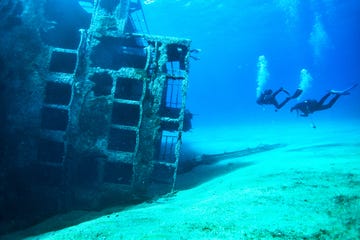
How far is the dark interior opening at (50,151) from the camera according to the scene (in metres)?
8.49

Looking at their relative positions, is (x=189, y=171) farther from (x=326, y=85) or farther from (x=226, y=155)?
(x=326, y=85)

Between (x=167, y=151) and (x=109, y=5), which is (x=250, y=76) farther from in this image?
(x=109, y=5)

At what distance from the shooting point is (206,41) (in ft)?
238

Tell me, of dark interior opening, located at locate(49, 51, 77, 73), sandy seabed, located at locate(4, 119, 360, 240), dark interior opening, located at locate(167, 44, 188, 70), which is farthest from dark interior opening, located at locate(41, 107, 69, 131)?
dark interior opening, located at locate(167, 44, 188, 70)

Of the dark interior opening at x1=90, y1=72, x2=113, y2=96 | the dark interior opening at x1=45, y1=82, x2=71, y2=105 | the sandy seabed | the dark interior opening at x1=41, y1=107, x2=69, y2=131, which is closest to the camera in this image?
the sandy seabed

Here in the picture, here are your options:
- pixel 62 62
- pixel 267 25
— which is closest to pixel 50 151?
pixel 62 62

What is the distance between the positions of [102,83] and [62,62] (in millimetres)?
1779

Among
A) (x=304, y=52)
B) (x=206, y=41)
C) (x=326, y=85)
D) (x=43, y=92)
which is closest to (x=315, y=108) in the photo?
(x=43, y=92)

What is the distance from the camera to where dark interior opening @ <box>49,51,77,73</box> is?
896 centimetres

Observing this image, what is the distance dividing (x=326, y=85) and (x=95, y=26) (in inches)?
7036

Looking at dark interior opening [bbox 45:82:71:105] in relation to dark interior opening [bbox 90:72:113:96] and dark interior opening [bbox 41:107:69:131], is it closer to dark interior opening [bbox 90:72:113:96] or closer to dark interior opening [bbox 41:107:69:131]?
dark interior opening [bbox 41:107:69:131]

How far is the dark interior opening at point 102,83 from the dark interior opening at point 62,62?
3.88 ft

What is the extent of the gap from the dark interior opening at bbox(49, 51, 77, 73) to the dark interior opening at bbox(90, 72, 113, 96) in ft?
3.88

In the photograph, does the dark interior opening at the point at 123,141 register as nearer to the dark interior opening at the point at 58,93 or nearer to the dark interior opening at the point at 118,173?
the dark interior opening at the point at 118,173
